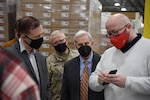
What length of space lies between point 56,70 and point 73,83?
640 millimetres

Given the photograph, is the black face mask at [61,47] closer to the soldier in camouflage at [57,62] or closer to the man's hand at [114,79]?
the soldier in camouflage at [57,62]

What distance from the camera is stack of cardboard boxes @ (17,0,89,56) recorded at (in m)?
4.57

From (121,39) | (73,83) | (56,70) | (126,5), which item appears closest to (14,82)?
(121,39)

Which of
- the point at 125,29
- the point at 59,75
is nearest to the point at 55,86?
the point at 59,75

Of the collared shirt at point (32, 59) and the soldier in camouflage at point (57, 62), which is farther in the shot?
the soldier in camouflage at point (57, 62)

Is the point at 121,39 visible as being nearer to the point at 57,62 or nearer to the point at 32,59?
the point at 32,59

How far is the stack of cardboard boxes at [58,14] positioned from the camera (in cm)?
457

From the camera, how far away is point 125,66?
216 cm

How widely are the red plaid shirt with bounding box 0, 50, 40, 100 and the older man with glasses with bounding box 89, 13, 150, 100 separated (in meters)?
1.33

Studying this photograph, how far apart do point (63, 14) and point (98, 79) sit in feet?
8.22

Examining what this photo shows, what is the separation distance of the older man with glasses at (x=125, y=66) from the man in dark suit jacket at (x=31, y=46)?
55cm

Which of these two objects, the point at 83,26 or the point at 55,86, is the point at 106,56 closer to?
the point at 55,86

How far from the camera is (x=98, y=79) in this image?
225 cm

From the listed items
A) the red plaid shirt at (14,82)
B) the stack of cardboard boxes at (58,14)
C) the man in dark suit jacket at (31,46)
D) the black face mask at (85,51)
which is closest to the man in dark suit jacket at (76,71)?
the black face mask at (85,51)
